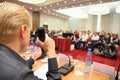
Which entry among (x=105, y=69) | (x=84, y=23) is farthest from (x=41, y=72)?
(x=84, y=23)

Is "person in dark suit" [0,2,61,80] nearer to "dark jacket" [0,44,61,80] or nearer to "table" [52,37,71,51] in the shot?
"dark jacket" [0,44,61,80]

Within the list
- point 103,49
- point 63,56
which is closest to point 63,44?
point 103,49

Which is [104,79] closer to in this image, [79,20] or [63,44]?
[63,44]

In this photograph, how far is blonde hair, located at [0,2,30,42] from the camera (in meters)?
0.62

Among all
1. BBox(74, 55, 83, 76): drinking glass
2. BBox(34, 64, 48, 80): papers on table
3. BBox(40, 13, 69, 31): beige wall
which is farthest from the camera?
BBox(40, 13, 69, 31): beige wall

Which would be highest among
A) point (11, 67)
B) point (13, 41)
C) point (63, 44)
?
point (13, 41)

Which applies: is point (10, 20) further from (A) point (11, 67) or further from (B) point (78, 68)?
(B) point (78, 68)

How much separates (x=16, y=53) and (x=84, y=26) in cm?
1470

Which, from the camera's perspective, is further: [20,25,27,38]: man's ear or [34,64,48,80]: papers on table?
[34,64,48,80]: papers on table

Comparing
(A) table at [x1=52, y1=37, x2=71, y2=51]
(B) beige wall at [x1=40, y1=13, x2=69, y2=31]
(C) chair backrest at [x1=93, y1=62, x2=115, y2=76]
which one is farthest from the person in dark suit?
(B) beige wall at [x1=40, y1=13, x2=69, y2=31]

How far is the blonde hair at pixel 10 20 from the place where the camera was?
0.62 meters

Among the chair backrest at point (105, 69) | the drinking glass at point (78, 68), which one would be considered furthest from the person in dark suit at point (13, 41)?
the chair backrest at point (105, 69)

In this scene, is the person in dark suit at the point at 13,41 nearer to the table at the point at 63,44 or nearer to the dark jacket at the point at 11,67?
the dark jacket at the point at 11,67

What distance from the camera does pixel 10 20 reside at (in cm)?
62
